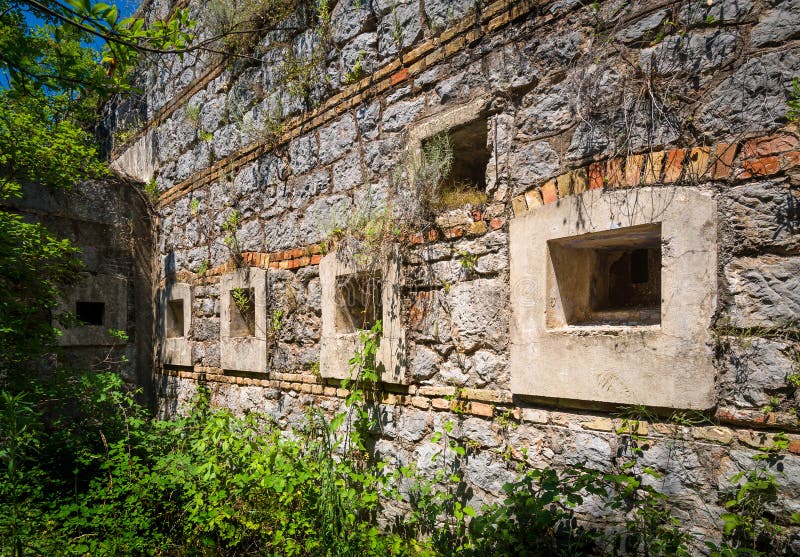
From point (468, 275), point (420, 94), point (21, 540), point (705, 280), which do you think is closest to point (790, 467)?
point (705, 280)

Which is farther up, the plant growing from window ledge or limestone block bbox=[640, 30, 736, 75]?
limestone block bbox=[640, 30, 736, 75]

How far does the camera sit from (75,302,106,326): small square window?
527 cm

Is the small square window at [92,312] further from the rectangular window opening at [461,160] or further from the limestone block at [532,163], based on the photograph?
the limestone block at [532,163]

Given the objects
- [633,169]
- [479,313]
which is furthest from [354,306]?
[633,169]

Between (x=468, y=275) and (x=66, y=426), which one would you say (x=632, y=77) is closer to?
(x=468, y=275)

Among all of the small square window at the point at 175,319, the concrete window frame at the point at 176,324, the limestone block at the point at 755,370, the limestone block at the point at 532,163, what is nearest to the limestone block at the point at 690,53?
the limestone block at the point at 532,163

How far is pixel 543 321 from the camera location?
7.46ft

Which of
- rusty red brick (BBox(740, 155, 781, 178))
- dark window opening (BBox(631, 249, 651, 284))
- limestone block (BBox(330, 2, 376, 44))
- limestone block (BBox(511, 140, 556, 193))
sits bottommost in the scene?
dark window opening (BBox(631, 249, 651, 284))

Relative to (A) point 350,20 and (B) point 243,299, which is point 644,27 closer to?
(A) point 350,20

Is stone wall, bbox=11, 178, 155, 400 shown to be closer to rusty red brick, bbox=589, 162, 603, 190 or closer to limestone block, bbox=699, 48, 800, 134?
rusty red brick, bbox=589, 162, 603, 190

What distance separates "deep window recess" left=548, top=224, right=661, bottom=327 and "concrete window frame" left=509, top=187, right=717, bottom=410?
4 cm

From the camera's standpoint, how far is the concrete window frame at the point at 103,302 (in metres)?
4.92

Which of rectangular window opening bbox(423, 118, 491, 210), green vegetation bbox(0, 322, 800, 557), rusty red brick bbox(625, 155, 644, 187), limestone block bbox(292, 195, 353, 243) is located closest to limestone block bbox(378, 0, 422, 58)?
rectangular window opening bbox(423, 118, 491, 210)

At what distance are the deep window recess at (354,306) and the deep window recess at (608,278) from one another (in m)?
1.35
